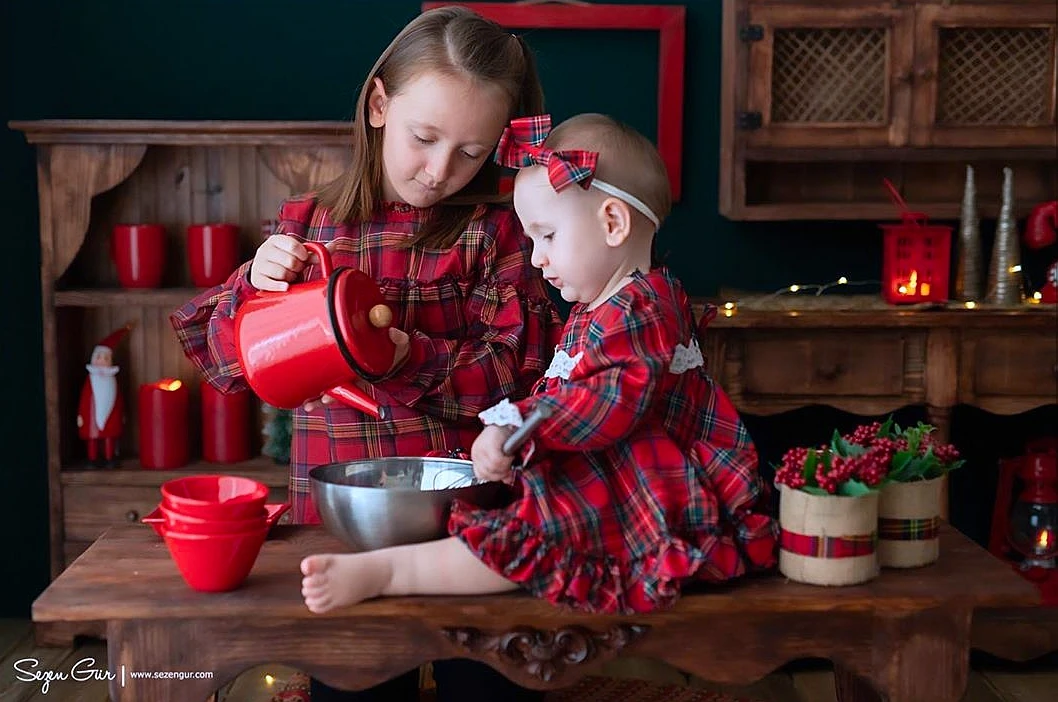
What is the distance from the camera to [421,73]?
1.52 meters

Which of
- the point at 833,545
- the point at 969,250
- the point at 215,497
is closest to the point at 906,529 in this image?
the point at 833,545

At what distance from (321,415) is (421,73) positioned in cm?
49

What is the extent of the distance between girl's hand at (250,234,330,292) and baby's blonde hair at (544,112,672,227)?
34cm

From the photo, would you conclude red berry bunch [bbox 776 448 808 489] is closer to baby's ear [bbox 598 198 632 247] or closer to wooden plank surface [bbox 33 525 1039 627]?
wooden plank surface [bbox 33 525 1039 627]

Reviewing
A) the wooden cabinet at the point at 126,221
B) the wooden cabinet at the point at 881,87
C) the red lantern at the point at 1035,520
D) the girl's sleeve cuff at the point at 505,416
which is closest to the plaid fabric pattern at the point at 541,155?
the girl's sleeve cuff at the point at 505,416

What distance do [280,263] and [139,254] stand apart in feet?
4.35

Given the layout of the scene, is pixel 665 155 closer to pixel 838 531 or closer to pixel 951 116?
pixel 951 116

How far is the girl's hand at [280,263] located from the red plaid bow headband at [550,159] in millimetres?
281

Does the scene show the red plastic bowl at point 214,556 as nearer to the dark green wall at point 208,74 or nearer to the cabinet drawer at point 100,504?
the cabinet drawer at point 100,504

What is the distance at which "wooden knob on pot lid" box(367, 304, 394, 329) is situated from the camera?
1.40 meters

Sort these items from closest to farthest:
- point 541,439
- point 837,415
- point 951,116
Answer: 1. point 541,439
2. point 951,116
3. point 837,415

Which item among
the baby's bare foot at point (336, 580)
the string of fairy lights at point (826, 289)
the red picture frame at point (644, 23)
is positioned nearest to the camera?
the baby's bare foot at point (336, 580)

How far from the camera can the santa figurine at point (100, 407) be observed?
2680 millimetres

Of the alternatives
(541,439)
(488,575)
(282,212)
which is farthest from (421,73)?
(488,575)
